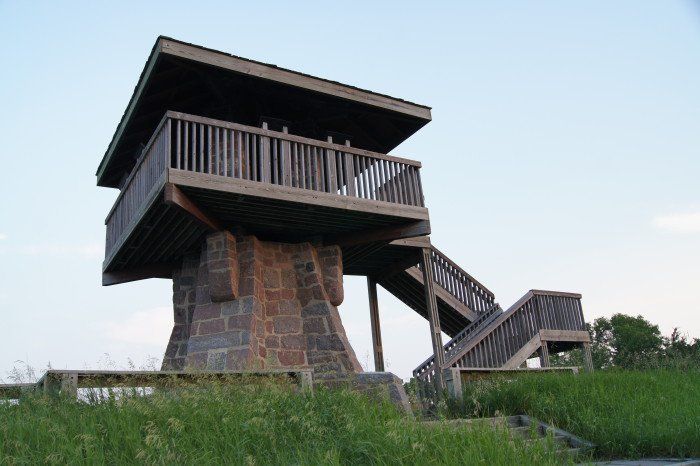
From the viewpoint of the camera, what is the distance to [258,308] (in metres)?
11.4

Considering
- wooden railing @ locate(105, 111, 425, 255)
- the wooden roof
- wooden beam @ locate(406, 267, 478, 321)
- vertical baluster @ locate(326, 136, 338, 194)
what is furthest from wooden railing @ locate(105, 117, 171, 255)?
wooden beam @ locate(406, 267, 478, 321)

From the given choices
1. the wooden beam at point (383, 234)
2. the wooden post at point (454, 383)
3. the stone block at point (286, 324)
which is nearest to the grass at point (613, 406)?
the wooden post at point (454, 383)

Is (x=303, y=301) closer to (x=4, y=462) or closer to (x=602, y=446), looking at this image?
(x=602, y=446)

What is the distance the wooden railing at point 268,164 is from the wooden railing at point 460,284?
385 cm

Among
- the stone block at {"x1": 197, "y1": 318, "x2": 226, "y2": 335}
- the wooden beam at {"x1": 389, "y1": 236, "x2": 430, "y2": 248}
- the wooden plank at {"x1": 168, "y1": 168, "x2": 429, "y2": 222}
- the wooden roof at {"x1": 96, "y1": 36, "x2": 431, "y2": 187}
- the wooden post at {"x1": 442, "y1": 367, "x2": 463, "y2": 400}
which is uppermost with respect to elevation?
the wooden roof at {"x1": 96, "y1": 36, "x2": 431, "y2": 187}

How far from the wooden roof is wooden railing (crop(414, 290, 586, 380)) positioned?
15.1 feet

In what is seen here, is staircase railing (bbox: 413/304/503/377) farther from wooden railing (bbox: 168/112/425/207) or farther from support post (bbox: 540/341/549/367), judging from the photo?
wooden railing (bbox: 168/112/425/207)

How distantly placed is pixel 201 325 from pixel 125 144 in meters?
4.84

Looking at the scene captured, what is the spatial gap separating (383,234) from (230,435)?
24.8 ft

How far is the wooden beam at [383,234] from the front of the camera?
40.0 feet

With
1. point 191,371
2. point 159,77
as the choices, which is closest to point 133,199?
point 159,77

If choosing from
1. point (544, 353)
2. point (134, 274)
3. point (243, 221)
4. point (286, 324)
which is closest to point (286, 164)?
point (243, 221)

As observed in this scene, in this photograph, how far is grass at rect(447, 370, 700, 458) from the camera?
6.52 meters

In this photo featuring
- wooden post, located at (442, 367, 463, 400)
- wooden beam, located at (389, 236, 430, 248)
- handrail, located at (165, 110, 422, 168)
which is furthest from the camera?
wooden beam, located at (389, 236, 430, 248)
